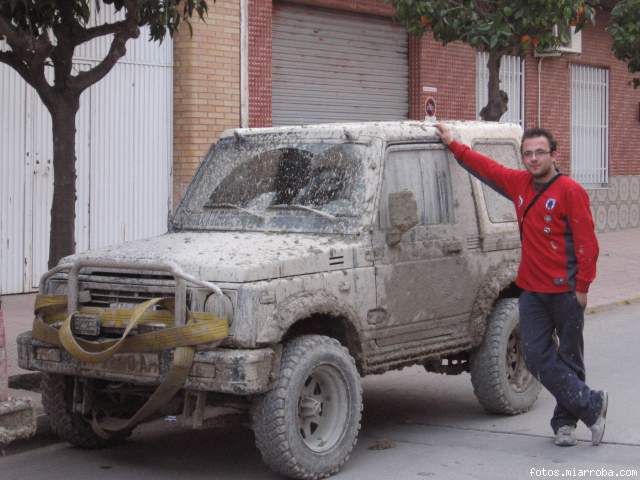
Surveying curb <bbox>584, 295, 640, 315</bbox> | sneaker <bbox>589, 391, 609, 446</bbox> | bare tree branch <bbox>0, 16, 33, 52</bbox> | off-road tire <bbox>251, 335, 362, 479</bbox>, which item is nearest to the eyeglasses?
sneaker <bbox>589, 391, 609, 446</bbox>

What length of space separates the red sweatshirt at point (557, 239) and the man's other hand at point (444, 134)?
27.5 inches

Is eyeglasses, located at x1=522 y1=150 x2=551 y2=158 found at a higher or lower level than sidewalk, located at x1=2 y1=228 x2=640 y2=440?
higher

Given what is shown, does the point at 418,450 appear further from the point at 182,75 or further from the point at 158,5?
the point at 182,75

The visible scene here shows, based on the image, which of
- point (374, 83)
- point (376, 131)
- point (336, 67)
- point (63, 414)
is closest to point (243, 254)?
point (376, 131)

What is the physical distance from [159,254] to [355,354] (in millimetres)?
1335

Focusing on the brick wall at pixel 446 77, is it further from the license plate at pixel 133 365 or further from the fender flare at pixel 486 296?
the license plate at pixel 133 365

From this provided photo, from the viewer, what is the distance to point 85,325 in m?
6.61

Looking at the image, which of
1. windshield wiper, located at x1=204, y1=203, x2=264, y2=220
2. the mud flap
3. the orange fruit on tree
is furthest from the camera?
the orange fruit on tree

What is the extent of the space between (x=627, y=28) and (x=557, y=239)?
9.51 metres

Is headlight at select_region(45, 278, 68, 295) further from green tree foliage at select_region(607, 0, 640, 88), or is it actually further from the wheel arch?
green tree foliage at select_region(607, 0, 640, 88)

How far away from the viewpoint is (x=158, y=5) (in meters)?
9.33

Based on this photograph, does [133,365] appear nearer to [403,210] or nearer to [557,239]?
[403,210]

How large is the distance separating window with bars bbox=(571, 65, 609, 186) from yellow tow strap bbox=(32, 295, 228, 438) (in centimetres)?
1917

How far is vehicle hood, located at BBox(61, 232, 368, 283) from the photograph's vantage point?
21.0 feet
